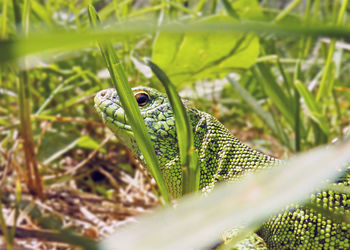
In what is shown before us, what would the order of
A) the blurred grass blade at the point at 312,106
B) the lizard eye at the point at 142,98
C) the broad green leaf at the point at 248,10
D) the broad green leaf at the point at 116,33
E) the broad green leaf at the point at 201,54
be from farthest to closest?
the broad green leaf at the point at 248,10 < the broad green leaf at the point at 201,54 < the blurred grass blade at the point at 312,106 < the lizard eye at the point at 142,98 < the broad green leaf at the point at 116,33

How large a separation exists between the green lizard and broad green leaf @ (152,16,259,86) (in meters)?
0.63

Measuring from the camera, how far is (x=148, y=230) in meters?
0.46

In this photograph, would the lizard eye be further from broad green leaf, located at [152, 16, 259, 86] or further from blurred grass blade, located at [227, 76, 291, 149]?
blurred grass blade, located at [227, 76, 291, 149]

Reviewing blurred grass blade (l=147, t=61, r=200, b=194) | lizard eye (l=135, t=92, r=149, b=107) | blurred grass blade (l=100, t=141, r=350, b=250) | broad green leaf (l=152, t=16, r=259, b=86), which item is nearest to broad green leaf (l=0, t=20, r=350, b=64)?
blurred grass blade (l=100, t=141, r=350, b=250)

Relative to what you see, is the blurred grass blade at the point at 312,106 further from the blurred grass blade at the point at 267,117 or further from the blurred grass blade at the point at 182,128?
the blurred grass blade at the point at 182,128

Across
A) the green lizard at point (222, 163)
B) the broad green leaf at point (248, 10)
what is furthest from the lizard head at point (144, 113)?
the broad green leaf at point (248, 10)

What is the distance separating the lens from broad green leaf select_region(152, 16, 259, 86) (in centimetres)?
247

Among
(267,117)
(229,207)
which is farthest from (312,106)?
(229,207)

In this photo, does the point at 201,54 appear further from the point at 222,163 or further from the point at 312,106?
the point at 222,163

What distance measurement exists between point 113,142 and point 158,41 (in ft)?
2.92

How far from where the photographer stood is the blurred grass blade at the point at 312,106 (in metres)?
2.33

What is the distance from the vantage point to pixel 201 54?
2549 millimetres

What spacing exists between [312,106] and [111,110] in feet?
4.25

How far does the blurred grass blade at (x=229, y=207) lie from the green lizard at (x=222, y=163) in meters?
0.96
